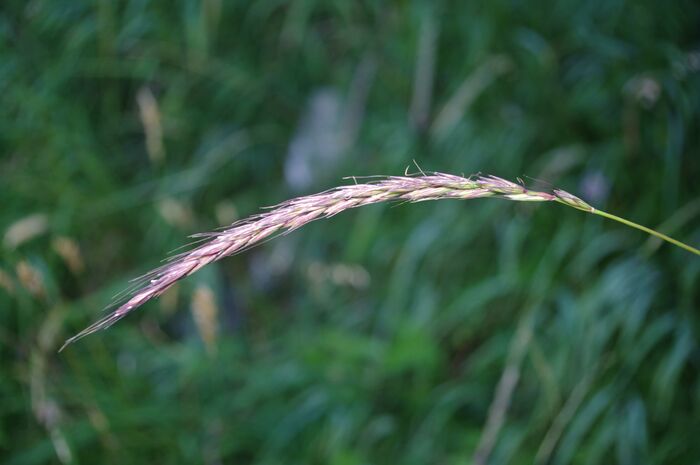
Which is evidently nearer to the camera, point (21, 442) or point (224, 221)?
point (21, 442)

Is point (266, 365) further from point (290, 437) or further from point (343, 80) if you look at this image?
point (343, 80)

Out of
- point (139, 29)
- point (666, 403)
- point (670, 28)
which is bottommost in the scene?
point (666, 403)

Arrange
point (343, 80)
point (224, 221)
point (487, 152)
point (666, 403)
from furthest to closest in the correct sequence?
point (343, 80)
point (224, 221)
point (487, 152)
point (666, 403)

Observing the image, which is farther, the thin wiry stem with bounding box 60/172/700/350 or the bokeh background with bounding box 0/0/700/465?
the bokeh background with bounding box 0/0/700/465

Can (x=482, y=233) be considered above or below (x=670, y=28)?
below

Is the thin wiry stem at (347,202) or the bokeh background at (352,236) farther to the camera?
the bokeh background at (352,236)

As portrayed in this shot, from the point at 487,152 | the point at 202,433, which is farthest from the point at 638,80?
the point at 202,433

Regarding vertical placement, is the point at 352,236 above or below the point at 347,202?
below

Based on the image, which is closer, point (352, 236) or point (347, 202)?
point (347, 202)
